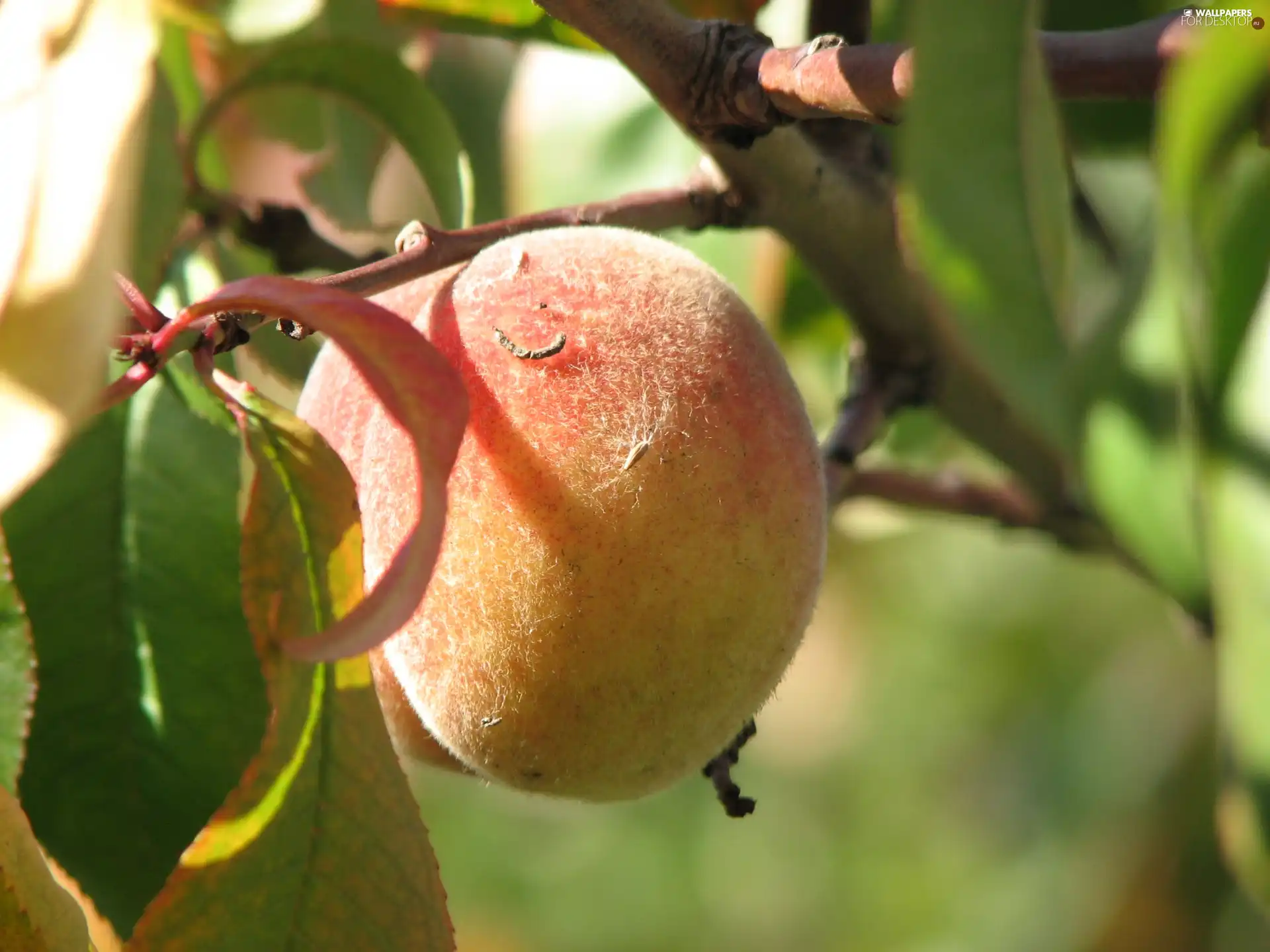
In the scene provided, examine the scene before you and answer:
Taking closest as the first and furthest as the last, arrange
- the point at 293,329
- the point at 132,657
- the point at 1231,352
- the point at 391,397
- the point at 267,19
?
the point at 391,397 → the point at 293,329 → the point at 1231,352 → the point at 132,657 → the point at 267,19

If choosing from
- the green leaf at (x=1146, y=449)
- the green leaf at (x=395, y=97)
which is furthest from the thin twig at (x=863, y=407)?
the green leaf at (x=395, y=97)

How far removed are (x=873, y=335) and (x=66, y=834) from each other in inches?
27.3

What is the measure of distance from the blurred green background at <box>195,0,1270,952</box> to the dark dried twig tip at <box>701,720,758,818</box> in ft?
4.07

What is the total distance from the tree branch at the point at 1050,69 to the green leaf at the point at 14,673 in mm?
532

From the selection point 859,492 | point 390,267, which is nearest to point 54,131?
point 390,267

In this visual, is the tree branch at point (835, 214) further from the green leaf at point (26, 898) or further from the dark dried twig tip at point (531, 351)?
the green leaf at point (26, 898)

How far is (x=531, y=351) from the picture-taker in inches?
27.4

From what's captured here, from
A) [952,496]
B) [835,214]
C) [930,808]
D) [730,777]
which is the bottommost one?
[930,808]

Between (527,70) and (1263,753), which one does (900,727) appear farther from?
(1263,753)

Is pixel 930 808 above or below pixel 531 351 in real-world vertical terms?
below

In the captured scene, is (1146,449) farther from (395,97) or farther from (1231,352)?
(395,97)

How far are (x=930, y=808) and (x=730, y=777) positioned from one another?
1.92 m

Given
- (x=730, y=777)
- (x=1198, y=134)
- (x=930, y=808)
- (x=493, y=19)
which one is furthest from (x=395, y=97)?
(x=930, y=808)

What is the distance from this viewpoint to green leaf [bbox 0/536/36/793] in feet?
2.59
